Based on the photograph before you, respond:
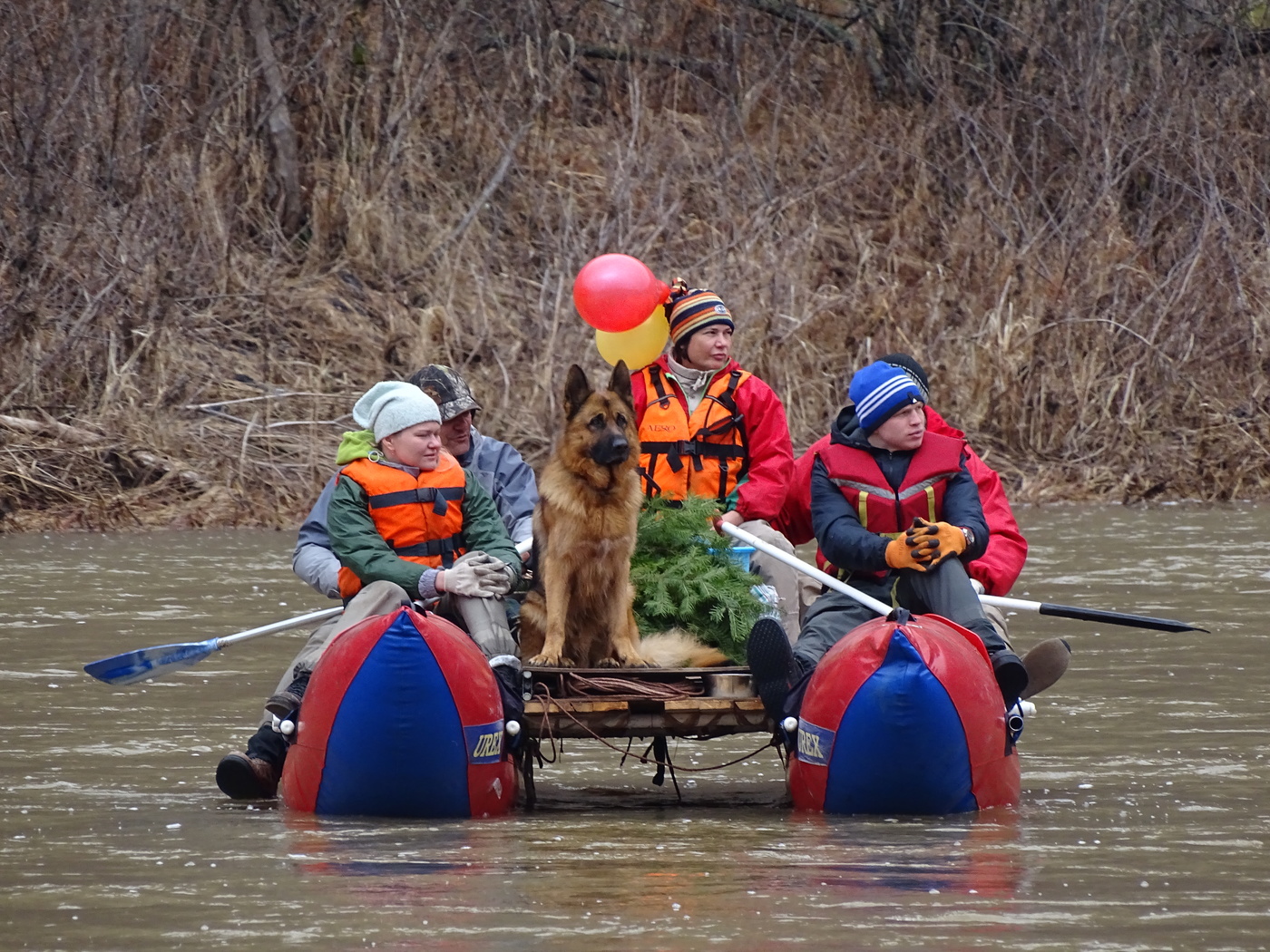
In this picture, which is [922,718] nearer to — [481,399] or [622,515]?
[622,515]

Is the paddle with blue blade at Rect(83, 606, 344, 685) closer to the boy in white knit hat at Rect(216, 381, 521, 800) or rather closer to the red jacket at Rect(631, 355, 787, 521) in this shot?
the boy in white knit hat at Rect(216, 381, 521, 800)

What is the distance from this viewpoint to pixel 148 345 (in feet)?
59.8

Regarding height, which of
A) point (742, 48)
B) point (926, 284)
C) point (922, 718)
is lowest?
point (922, 718)

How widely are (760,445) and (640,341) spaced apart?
2.74 ft

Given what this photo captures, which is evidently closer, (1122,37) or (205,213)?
(205,213)

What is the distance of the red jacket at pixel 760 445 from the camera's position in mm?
7480

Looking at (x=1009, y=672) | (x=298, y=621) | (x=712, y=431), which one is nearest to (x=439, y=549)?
(x=298, y=621)

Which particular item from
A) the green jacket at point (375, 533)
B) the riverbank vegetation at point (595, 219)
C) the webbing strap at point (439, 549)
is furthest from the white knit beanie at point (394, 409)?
the riverbank vegetation at point (595, 219)

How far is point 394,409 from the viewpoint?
6871 millimetres

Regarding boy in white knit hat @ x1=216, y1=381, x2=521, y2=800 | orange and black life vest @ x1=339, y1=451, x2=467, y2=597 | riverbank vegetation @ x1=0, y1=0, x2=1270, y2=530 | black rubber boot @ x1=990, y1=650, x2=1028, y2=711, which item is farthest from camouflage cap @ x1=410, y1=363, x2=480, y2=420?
riverbank vegetation @ x1=0, y1=0, x2=1270, y2=530

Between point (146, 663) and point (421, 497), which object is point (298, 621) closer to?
point (421, 497)

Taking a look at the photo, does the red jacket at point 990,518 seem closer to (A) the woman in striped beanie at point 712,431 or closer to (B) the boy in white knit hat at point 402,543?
(A) the woman in striped beanie at point 712,431

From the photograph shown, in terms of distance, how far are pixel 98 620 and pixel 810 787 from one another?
18.9 ft

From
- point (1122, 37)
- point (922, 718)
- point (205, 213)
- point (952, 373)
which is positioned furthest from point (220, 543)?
point (1122, 37)
